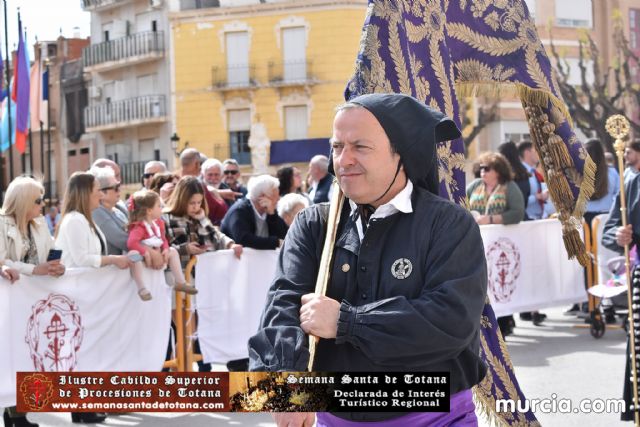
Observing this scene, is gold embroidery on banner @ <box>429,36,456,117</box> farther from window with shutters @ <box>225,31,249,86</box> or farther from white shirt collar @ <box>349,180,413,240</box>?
window with shutters @ <box>225,31,249,86</box>

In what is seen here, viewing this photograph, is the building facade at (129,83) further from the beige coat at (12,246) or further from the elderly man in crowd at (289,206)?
the beige coat at (12,246)

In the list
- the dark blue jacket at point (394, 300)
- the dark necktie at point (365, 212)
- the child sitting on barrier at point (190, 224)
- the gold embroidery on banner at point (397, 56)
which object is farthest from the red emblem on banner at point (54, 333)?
the dark necktie at point (365, 212)

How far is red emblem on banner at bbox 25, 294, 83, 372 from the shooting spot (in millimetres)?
7613

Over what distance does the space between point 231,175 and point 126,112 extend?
35.5m

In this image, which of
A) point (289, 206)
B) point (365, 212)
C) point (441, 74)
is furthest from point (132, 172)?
point (365, 212)

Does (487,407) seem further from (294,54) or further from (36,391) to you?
(294,54)

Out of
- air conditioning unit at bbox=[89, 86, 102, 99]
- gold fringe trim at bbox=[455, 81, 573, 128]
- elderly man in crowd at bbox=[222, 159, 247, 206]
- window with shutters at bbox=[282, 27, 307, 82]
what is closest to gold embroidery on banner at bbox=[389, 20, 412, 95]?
gold fringe trim at bbox=[455, 81, 573, 128]

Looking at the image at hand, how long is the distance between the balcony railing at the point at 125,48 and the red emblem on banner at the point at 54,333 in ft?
126

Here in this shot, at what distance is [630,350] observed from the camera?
666 centimetres

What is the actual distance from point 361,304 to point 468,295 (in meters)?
0.32

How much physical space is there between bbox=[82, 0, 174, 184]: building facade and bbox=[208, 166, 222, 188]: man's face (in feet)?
113

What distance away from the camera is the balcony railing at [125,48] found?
1794 inches

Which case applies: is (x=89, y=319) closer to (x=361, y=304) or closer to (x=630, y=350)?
(x=630, y=350)

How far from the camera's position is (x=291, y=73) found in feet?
142
